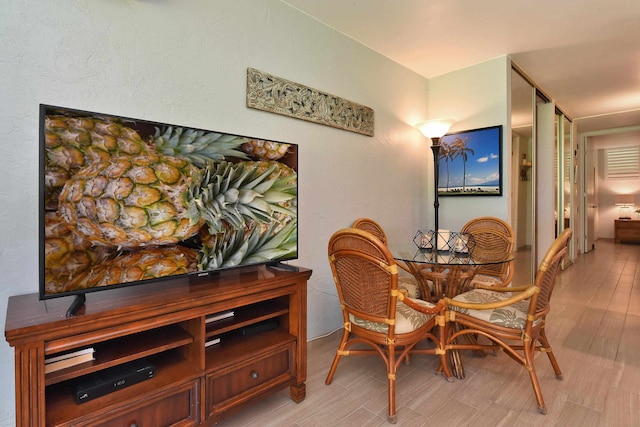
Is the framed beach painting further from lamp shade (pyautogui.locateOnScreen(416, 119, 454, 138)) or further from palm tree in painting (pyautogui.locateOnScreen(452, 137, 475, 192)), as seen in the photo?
lamp shade (pyautogui.locateOnScreen(416, 119, 454, 138))

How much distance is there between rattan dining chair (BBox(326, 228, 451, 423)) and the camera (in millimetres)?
1617

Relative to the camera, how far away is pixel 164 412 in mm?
1340

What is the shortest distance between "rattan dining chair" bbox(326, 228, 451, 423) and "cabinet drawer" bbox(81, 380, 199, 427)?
85cm

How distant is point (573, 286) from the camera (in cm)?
412

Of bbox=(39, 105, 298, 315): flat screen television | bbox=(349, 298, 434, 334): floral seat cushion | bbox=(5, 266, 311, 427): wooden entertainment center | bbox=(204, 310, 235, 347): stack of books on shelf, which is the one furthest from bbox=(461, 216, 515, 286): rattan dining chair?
bbox=(204, 310, 235, 347): stack of books on shelf

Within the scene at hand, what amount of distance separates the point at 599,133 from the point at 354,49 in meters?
6.64

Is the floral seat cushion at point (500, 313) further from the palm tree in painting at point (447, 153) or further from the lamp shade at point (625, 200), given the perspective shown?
the lamp shade at point (625, 200)

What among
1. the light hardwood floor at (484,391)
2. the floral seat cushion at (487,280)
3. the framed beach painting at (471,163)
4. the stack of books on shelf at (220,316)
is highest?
the framed beach painting at (471,163)

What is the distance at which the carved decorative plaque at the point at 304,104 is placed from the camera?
2.18 metres

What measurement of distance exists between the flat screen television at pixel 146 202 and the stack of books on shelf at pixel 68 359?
18cm

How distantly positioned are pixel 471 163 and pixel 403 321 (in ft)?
7.40

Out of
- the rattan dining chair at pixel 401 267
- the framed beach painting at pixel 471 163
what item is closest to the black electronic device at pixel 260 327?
the rattan dining chair at pixel 401 267

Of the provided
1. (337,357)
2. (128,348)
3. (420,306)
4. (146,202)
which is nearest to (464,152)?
(420,306)

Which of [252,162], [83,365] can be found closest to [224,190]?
[252,162]
